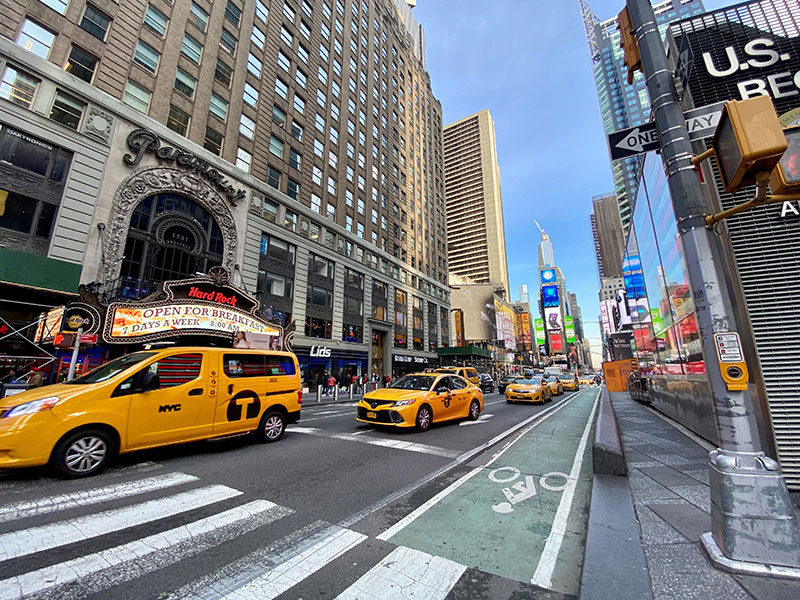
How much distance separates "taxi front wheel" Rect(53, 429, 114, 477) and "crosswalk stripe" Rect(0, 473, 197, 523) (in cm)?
80

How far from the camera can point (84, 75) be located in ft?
58.5

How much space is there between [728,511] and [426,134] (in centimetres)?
6678

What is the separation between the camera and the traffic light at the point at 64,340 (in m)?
14.2

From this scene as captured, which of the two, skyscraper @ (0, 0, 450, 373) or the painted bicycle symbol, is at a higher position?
skyscraper @ (0, 0, 450, 373)

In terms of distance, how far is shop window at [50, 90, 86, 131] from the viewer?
16.5 meters

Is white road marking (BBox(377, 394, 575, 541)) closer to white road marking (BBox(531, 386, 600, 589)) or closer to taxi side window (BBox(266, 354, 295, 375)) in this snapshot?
white road marking (BBox(531, 386, 600, 589))

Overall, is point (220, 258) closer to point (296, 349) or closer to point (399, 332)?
point (296, 349)

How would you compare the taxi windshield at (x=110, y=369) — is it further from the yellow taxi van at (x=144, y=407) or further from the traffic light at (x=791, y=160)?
the traffic light at (x=791, y=160)

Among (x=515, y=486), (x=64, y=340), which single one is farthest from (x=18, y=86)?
(x=515, y=486)

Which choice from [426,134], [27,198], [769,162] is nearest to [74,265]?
[27,198]

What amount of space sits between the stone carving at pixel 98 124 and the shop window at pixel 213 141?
18.0 feet

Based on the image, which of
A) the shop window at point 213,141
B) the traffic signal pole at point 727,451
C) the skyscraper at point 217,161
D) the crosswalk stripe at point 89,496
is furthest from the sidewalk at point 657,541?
the shop window at point 213,141

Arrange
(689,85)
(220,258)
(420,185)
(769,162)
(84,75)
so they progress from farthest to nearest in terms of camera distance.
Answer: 1. (420,185)
2. (220,258)
3. (84,75)
4. (689,85)
5. (769,162)

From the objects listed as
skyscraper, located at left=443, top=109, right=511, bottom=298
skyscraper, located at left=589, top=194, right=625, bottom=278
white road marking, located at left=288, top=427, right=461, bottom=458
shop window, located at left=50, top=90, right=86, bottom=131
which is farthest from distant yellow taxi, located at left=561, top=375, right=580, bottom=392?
skyscraper, located at left=589, top=194, right=625, bottom=278
